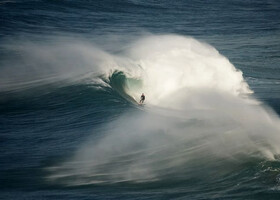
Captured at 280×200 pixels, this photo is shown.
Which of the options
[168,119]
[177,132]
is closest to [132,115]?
[168,119]

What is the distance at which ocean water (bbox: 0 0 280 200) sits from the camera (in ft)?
49.1

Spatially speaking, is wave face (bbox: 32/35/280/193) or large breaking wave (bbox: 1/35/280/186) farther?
large breaking wave (bbox: 1/35/280/186)

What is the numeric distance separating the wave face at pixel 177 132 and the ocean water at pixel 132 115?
0.05 metres

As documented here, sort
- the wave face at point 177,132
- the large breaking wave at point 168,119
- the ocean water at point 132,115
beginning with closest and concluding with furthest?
the ocean water at point 132,115 → the wave face at point 177,132 → the large breaking wave at point 168,119

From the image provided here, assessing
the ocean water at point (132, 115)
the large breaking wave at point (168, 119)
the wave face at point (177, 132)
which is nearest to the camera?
the ocean water at point (132, 115)

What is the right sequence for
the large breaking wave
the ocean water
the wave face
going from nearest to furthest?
the ocean water < the wave face < the large breaking wave

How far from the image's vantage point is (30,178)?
1521cm

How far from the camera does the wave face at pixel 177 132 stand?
50.7ft

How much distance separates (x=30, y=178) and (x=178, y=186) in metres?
4.63

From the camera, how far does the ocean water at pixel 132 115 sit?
49.1ft

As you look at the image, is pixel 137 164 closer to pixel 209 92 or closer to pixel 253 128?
pixel 253 128

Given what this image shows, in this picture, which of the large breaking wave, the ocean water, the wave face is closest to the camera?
the ocean water

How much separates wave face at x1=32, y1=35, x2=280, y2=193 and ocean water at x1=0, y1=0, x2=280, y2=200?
0.18 ft

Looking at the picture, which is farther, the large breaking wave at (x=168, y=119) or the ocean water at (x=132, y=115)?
the large breaking wave at (x=168, y=119)
